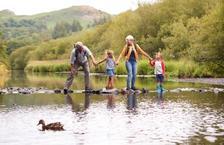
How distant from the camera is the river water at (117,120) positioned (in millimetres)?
11852

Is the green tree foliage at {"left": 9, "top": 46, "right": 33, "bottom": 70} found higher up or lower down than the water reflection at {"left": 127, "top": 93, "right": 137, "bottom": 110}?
higher up

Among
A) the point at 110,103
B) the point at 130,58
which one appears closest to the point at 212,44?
the point at 130,58

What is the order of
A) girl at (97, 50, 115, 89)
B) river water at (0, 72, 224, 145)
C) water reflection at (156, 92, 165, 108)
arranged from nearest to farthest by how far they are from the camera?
river water at (0, 72, 224, 145) < water reflection at (156, 92, 165, 108) < girl at (97, 50, 115, 89)

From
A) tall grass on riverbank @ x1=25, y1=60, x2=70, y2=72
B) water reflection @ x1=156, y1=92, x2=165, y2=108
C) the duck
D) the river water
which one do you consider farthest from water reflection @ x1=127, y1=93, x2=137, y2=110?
tall grass on riverbank @ x1=25, y1=60, x2=70, y2=72

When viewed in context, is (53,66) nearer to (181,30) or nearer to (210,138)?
(181,30)

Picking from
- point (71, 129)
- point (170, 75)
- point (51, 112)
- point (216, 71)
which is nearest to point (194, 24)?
point (170, 75)

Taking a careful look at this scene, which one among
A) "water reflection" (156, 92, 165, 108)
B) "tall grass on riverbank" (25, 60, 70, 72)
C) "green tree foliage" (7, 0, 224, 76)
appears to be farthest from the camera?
"tall grass on riverbank" (25, 60, 70, 72)

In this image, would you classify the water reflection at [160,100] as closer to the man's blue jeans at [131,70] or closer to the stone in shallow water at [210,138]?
the man's blue jeans at [131,70]

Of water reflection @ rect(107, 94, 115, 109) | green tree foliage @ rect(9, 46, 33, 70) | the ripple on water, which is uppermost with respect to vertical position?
Result: green tree foliage @ rect(9, 46, 33, 70)

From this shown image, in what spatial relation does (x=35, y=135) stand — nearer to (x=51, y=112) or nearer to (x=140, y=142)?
(x=140, y=142)

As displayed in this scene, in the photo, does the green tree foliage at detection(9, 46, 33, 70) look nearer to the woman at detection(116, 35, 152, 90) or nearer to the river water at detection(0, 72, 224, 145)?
the woman at detection(116, 35, 152, 90)

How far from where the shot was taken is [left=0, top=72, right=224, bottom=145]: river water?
11.9 m

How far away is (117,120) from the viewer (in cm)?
1488

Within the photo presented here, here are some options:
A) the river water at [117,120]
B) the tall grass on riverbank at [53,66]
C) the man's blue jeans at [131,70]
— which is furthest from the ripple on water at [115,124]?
the tall grass on riverbank at [53,66]
